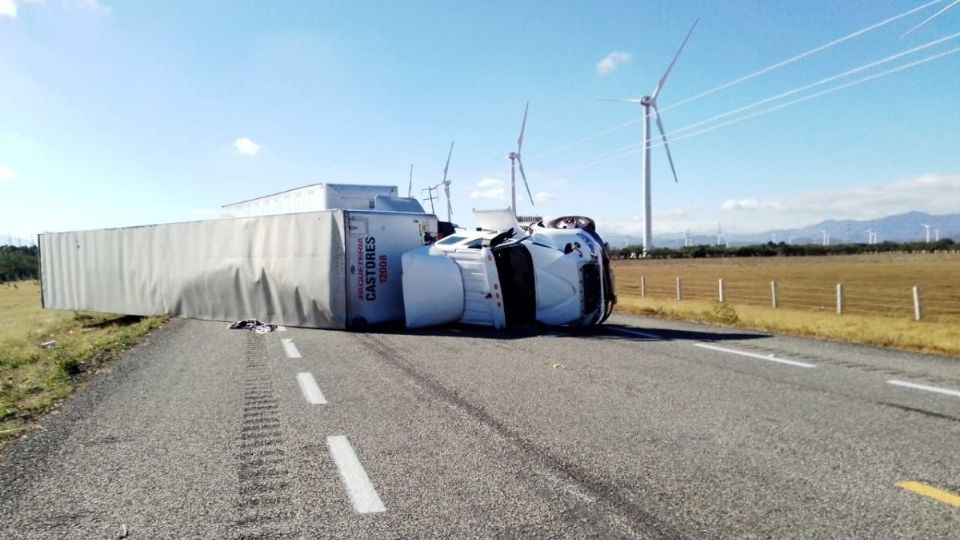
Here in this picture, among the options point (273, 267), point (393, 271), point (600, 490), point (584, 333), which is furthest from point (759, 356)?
point (273, 267)

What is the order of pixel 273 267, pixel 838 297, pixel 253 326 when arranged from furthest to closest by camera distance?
→ pixel 838 297 → pixel 273 267 → pixel 253 326

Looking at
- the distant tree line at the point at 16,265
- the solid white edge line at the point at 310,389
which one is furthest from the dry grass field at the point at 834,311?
the distant tree line at the point at 16,265

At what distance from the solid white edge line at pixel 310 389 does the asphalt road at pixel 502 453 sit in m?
0.04

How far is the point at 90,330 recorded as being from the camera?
20.8 m

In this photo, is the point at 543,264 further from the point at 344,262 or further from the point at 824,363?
the point at 824,363

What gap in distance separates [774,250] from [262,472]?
3755 inches

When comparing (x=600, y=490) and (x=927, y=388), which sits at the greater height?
(x=600, y=490)

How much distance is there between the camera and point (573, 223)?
49.5 ft

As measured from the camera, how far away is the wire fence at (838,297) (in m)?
18.7

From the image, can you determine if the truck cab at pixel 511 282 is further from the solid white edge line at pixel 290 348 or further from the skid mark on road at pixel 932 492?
the skid mark on road at pixel 932 492

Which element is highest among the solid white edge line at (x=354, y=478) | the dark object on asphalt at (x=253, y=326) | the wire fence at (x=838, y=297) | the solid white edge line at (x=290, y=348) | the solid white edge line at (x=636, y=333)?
the dark object on asphalt at (x=253, y=326)

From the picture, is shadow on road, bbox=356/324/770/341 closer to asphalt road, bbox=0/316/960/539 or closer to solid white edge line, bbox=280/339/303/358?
solid white edge line, bbox=280/339/303/358

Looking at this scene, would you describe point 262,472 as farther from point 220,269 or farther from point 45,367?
point 220,269

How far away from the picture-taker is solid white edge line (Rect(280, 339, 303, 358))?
10.5 metres
